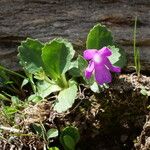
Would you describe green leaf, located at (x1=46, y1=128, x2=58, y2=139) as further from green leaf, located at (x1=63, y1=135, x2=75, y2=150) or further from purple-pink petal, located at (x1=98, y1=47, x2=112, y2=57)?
purple-pink petal, located at (x1=98, y1=47, x2=112, y2=57)

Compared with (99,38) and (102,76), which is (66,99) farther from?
(99,38)

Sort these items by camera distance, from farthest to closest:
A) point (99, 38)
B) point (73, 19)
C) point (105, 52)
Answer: point (73, 19), point (99, 38), point (105, 52)

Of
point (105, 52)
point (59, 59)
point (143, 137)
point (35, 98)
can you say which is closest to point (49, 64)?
point (59, 59)

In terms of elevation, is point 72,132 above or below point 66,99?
below

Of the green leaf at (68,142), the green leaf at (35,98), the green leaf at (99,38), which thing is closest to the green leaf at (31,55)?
the green leaf at (35,98)

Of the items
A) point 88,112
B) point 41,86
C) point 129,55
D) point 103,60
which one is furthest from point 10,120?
point 129,55

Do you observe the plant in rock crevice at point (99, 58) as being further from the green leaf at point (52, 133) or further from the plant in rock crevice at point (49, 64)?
the green leaf at point (52, 133)
